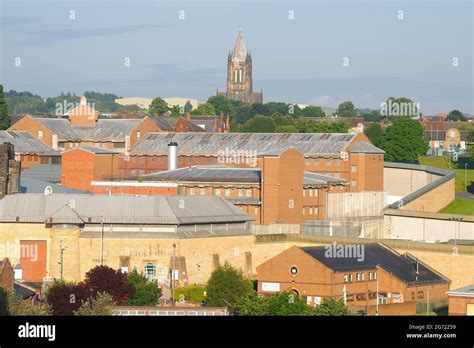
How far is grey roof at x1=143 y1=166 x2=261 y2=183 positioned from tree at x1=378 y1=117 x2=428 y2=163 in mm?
37426

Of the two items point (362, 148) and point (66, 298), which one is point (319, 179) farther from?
point (66, 298)

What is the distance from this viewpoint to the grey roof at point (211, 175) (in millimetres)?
72062

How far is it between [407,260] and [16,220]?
55.1 ft

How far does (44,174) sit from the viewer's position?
82.8 m

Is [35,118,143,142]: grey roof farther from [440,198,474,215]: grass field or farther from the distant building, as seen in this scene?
the distant building

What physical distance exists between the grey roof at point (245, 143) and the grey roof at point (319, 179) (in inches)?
166

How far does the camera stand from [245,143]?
296 ft

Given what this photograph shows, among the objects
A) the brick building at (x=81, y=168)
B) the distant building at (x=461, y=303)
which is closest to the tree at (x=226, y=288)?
the distant building at (x=461, y=303)

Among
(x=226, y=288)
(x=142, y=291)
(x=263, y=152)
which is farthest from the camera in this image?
(x=263, y=152)

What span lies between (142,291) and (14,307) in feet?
40.5

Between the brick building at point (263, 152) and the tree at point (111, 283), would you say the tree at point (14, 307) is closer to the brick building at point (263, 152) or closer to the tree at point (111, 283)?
the tree at point (111, 283)

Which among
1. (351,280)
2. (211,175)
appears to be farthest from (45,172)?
(351,280)
